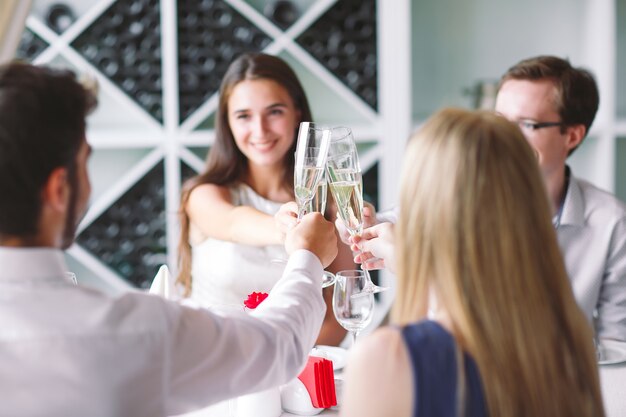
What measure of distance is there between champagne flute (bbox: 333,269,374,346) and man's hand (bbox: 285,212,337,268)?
63 mm

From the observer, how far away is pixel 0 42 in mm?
1715

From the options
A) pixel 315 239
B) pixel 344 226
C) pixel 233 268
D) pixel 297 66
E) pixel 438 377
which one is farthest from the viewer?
pixel 297 66

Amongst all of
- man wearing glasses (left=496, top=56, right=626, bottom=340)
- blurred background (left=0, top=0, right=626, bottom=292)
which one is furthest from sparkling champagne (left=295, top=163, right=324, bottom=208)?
blurred background (left=0, top=0, right=626, bottom=292)

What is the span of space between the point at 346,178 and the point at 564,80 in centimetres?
94

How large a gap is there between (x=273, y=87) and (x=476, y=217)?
4.89 feet

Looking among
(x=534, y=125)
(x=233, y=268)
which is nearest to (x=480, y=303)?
(x=534, y=125)

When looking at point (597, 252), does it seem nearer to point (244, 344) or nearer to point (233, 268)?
point (233, 268)

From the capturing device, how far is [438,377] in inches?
31.9

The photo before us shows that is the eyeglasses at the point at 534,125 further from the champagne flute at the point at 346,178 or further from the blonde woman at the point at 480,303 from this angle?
the blonde woman at the point at 480,303

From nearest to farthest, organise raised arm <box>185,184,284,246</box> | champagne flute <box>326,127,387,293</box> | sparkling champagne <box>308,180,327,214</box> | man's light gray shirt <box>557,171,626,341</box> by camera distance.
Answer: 1. champagne flute <box>326,127,387,293</box>
2. sparkling champagne <box>308,180,327,214</box>
3. man's light gray shirt <box>557,171,626,341</box>
4. raised arm <box>185,184,284,246</box>

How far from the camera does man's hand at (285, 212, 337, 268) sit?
1.17 m

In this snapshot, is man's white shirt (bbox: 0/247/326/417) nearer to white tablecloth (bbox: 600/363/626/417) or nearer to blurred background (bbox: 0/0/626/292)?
white tablecloth (bbox: 600/363/626/417)

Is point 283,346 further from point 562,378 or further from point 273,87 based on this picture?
point 273,87

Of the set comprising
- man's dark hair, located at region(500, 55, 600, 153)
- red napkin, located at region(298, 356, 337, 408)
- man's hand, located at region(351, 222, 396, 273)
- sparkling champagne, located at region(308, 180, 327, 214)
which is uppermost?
man's dark hair, located at region(500, 55, 600, 153)
